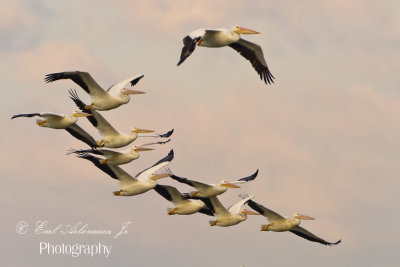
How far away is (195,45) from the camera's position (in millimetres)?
32625

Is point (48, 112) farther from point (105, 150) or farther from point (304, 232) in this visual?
point (304, 232)

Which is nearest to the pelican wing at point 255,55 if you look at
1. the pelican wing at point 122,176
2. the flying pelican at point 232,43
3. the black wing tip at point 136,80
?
the flying pelican at point 232,43

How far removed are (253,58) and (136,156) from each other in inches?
181

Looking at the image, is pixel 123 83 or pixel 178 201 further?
pixel 178 201

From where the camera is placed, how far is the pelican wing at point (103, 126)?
35.9 metres

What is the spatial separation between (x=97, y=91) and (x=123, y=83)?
1754mm

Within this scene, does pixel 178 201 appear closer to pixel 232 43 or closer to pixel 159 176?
pixel 159 176

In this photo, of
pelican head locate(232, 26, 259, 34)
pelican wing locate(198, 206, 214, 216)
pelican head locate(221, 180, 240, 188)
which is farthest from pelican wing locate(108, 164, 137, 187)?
pelican head locate(232, 26, 259, 34)

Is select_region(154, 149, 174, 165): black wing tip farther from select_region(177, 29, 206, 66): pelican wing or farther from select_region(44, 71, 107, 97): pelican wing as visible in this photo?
select_region(177, 29, 206, 66): pelican wing

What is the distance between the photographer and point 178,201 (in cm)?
3875

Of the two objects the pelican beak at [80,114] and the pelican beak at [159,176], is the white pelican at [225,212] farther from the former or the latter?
the pelican beak at [80,114]

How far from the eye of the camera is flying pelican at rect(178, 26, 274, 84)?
32.6 meters

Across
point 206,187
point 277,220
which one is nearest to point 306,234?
point 277,220

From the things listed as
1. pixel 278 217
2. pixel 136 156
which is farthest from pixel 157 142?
pixel 278 217
